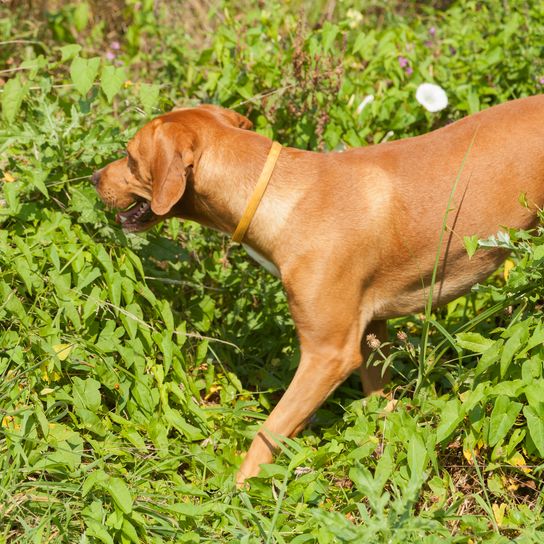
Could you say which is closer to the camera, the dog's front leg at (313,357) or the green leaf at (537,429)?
the green leaf at (537,429)

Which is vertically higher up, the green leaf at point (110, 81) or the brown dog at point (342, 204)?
the green leaf at point (110, 81)

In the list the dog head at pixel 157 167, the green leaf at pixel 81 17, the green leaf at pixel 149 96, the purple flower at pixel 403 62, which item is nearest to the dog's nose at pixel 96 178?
the dog head at pixel 157 167

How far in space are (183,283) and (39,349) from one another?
3.48 ft

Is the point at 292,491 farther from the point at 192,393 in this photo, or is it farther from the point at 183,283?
the point at 183,283

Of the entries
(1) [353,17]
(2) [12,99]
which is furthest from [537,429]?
(1) [353,17]

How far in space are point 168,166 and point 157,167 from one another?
8cm

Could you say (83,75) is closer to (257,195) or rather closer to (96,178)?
(96,178)

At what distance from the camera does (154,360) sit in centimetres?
440

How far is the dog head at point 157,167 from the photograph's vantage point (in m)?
3.99

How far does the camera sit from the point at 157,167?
4051 mm

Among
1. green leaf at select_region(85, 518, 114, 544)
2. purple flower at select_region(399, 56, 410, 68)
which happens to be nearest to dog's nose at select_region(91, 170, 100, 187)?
green leaf at select_region(85, 518, 114, 544)

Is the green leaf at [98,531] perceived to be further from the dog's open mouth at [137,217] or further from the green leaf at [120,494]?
the dog's open mouth at [137,217]

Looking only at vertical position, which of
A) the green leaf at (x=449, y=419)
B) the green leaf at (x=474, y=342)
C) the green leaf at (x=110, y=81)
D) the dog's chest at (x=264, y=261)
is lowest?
the green leaf at (x=449, y=419)

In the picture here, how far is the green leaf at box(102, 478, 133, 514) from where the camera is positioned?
132 inches
